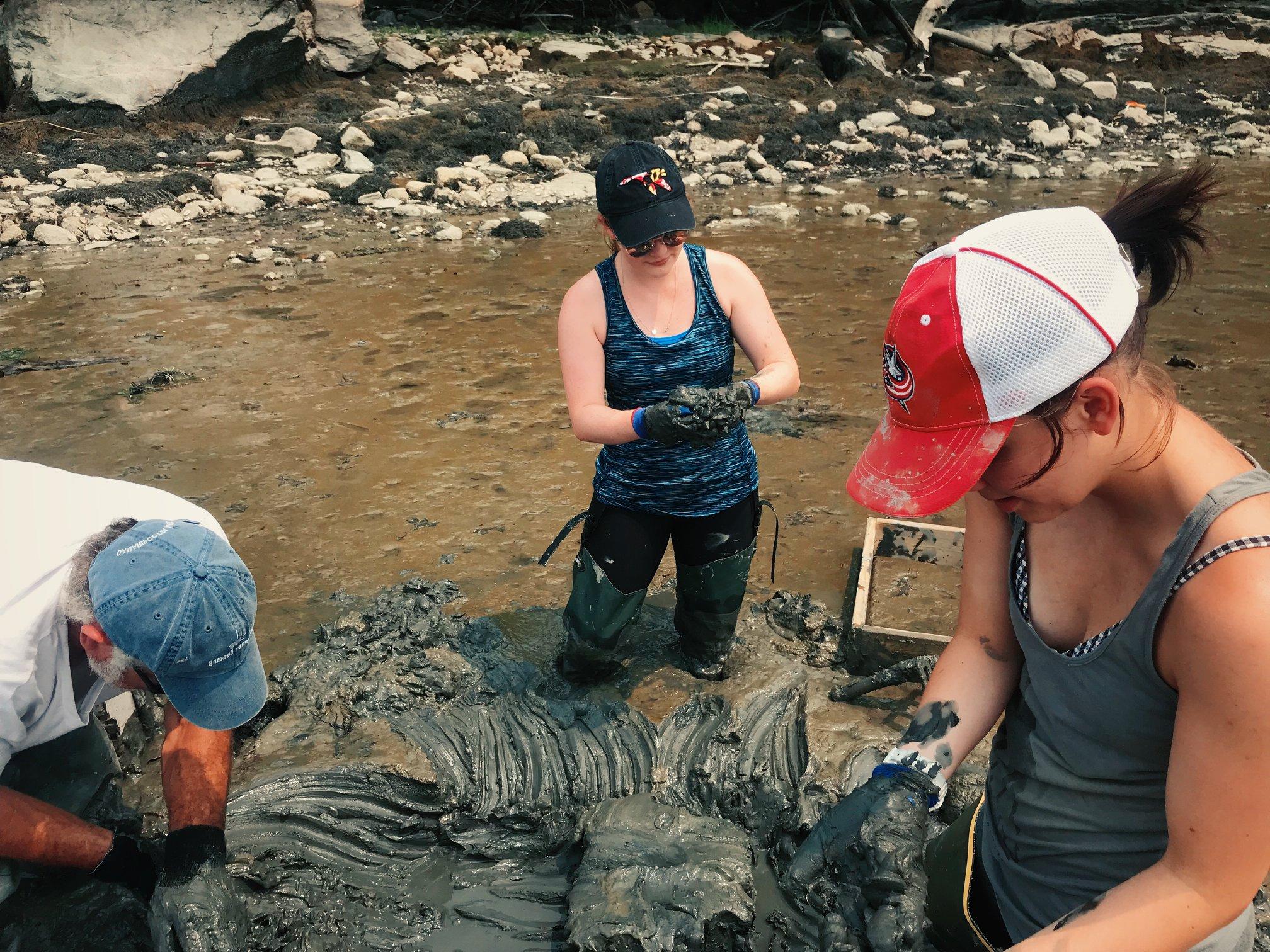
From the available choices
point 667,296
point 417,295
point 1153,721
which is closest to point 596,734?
point 667,296

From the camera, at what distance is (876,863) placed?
1.70 metres

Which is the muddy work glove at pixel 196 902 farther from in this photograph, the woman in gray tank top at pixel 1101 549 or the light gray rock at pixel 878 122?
the light gray rock at pixel 878 122

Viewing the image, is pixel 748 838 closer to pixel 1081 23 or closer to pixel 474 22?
pixel 474 22

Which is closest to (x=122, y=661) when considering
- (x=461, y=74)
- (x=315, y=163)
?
(x=315, y=163)

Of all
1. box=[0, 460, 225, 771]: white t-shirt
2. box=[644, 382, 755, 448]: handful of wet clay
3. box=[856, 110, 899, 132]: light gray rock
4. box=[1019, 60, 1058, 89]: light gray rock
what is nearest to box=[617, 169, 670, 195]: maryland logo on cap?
box=[644, 382, 755, 448]: handful of wet clay

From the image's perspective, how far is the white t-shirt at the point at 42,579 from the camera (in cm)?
208

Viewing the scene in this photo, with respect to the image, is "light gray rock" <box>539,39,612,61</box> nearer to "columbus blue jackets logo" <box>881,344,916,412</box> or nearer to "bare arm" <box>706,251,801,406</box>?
"bare arm" <box>706,251,801,406</box>

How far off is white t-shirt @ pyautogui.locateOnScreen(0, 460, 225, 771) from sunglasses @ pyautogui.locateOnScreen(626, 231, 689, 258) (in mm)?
1396

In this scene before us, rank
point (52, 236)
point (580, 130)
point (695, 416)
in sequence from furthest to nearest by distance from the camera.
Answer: point (580, 130) < point (52, 236) < point (695, 416)

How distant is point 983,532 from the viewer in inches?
65.9

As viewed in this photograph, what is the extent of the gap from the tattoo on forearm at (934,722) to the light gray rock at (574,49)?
16607 millimetres

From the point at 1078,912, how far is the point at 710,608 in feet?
6.39

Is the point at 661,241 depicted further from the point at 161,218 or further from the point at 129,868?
the point at 161,218

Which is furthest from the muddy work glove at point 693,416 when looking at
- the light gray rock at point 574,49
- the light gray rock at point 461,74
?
the light gray rock at point 574,49
